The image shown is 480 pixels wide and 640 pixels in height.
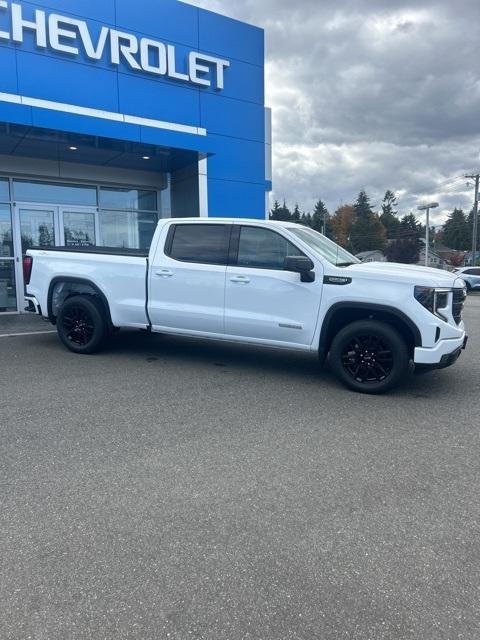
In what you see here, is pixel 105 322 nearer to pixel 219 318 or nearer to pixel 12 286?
pixel 219 318

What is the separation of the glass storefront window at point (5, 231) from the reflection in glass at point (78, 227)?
4.36 feet

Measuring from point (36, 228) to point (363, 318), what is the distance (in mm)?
9633

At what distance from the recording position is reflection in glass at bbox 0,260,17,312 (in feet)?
39.5

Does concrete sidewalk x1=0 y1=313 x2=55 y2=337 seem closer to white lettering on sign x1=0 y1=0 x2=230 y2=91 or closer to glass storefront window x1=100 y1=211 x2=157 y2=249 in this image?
glass storefront window x1=100 y1=211 x2=157 y2=249

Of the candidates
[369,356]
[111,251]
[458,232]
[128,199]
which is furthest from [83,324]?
[458,232]

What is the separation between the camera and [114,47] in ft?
37.6

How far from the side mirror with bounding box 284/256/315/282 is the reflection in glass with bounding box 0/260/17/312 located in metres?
8.91

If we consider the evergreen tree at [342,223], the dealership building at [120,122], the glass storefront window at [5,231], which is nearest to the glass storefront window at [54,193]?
the dealership building at [120,122]

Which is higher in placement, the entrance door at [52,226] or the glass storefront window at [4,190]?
the glass storefront window at [4,190]

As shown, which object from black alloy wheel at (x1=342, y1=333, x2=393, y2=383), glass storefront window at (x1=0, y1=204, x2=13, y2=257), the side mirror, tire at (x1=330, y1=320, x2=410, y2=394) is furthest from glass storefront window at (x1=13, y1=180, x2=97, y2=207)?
black alloy wheel at (x1=342, y1=333, x2=393, y2=383)

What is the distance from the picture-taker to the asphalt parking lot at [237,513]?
2.24 m

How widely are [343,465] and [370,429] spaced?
88cm

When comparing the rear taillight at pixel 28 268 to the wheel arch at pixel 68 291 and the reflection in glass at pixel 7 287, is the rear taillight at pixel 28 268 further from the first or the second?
the reflection in glass at pixel 7 287

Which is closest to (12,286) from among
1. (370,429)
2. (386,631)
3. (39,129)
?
(39,129)
